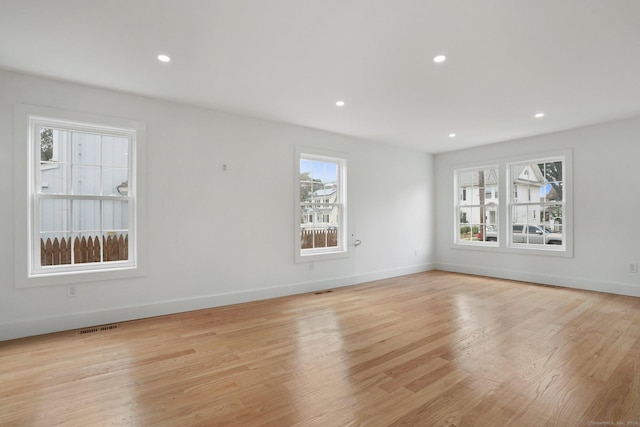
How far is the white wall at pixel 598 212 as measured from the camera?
4.68 metres

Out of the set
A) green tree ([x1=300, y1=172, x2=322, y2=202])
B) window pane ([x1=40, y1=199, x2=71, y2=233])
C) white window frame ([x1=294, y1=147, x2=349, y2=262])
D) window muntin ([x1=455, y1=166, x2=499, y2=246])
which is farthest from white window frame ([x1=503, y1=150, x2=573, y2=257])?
window pane ([x1=40, y1=199, x2=71, y2=233])

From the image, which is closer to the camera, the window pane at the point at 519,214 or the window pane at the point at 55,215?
the window pane at the point at 55,215

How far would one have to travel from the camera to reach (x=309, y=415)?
189 centimetres

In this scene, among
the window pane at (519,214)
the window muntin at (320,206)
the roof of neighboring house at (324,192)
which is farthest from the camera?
the window pane at (519,214)

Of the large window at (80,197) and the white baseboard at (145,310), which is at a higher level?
the large window at (80,197)

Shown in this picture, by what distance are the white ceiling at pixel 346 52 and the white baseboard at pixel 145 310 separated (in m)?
2.53

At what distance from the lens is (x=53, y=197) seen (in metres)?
3.37

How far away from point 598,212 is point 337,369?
16.8 feet

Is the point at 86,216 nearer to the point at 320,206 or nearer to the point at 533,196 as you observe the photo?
the point at 320,206

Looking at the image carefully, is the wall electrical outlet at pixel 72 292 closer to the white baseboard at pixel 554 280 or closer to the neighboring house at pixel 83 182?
the neighboring house at pixel 83 182

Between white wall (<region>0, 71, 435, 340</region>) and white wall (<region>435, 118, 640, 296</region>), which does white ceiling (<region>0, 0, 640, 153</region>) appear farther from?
white wall (<region>435, 118, 640, 296</region>)

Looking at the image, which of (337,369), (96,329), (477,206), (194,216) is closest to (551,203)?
(477,206)

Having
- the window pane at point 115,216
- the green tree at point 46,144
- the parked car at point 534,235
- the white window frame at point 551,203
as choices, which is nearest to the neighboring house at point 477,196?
the white window frame at point 551,203

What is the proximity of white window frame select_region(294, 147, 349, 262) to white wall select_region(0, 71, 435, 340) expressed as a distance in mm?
108
